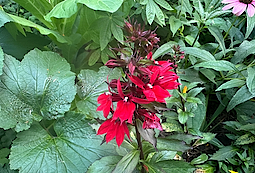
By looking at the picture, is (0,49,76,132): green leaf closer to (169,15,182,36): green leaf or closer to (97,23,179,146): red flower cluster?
(97,23,179,146): red flower cluster

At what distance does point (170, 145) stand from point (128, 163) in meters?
0.16

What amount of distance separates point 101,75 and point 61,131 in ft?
1.08

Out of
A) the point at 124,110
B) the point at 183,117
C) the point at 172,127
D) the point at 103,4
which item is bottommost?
the point at 172,127

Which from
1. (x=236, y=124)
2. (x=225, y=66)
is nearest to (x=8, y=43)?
(x=225, y=66)

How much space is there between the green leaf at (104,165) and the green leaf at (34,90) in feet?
0.90

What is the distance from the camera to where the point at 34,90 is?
95cm

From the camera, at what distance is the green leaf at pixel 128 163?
2.35ft

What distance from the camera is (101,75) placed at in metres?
1.09

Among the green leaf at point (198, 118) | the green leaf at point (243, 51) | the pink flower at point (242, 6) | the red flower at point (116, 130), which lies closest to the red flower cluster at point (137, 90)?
the red flower at point (116, 130)

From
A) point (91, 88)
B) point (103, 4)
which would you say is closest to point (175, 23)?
point (103, 4)

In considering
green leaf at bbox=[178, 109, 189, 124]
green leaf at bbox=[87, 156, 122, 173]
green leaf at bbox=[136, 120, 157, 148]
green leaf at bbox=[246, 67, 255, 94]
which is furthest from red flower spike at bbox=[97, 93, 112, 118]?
green leaf at bbox=[246, 67, 255, 94]

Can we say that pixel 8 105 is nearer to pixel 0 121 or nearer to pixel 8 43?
pixel 0 121

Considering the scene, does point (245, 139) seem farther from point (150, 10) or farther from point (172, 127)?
point (150, 10)

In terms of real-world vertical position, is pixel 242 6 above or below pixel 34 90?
above
